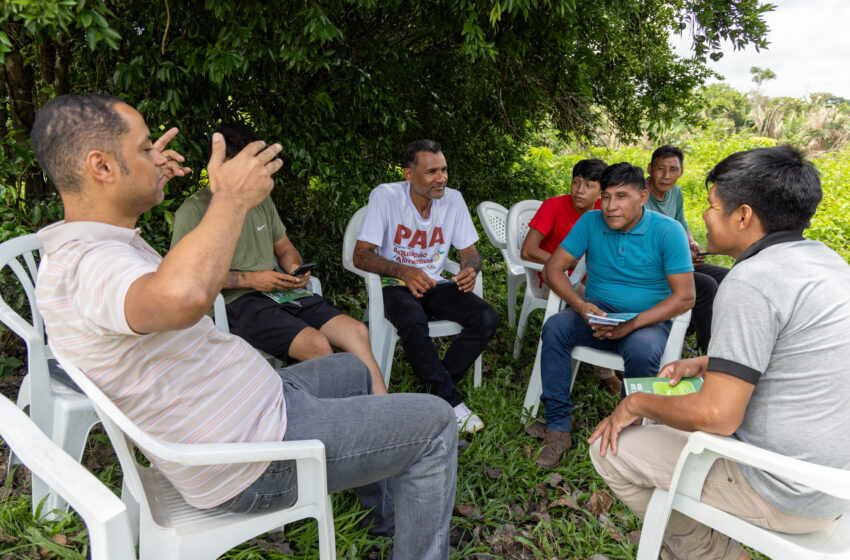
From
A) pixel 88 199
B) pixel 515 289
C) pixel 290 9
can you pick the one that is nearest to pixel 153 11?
pixel 290 9

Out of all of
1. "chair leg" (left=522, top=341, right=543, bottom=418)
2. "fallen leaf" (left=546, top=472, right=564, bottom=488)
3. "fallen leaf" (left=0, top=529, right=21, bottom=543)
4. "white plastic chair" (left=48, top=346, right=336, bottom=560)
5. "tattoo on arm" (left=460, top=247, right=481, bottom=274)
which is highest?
"tattoo on arm" (left=460, top=247, right=481, bottom=274)

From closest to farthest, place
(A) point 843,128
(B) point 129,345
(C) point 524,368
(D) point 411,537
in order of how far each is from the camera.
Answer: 1. (B) point 129,345
2. (D) point 411,537
3. (C) point 524,368
4. (A) point 843,128

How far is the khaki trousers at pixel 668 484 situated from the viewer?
177 centimetres

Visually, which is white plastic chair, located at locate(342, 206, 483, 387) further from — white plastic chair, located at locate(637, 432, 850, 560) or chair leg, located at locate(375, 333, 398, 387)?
white plastic chair, located at locate(637, 432, 850, 560)

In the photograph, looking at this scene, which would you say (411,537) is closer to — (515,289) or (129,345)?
(129,345)

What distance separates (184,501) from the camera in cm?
169

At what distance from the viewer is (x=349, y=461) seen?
5.50ft

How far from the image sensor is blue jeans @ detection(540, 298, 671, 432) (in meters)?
3.04

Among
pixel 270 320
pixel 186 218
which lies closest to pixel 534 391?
pixel 270 320

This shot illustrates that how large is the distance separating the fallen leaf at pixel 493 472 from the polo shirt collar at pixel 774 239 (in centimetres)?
163

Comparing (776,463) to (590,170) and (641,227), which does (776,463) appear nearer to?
(641,227)

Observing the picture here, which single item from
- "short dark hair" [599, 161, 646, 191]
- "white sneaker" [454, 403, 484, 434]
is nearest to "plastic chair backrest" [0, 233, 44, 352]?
"white sneaker" [454, 403, 484, 434]

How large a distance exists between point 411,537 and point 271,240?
208cm

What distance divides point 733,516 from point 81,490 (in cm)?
183
